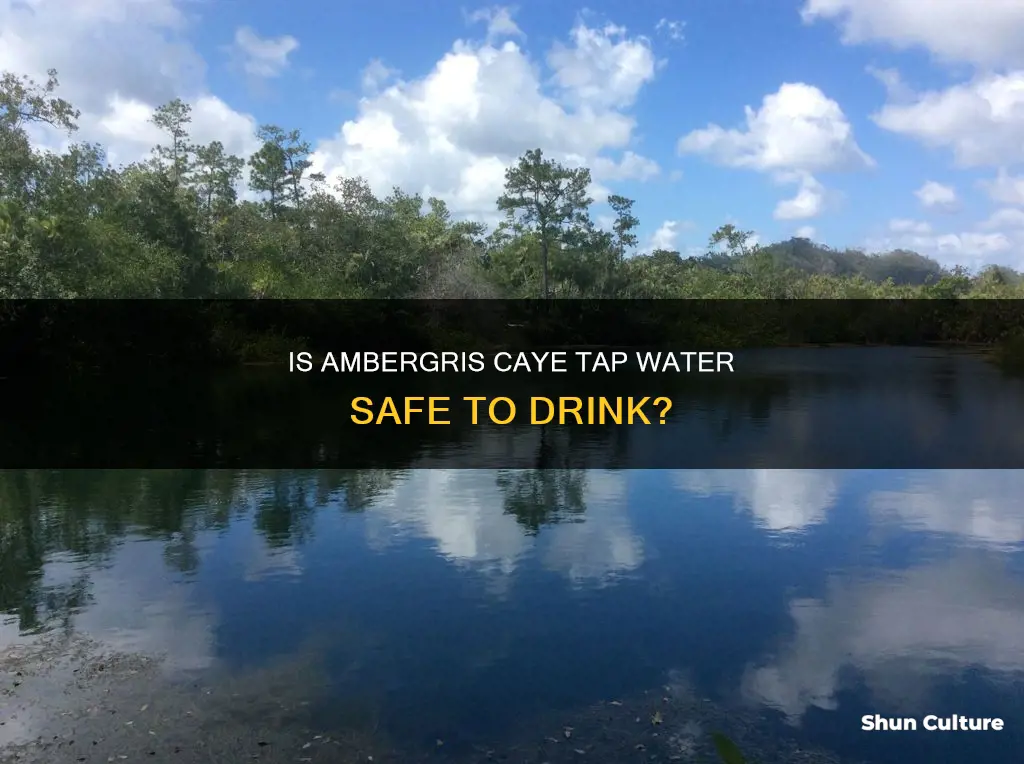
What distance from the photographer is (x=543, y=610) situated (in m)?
6.05

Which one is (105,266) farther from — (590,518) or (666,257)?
(666,257)

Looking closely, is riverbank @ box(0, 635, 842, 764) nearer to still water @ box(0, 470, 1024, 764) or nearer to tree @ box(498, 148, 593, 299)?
still water @ box(0, 470, 1024, 764)

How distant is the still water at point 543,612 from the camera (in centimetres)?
439

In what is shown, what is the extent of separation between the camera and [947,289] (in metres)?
36.2

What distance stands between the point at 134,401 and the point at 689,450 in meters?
12.5

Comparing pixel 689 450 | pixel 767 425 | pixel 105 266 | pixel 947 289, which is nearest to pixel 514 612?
pixel 689 450
